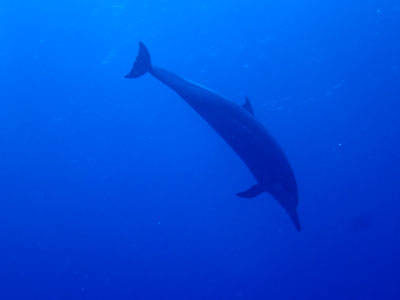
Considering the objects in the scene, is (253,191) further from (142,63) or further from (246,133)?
(142,63)

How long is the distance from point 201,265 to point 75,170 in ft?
29.0

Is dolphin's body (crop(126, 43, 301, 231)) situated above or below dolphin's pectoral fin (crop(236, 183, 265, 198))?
above

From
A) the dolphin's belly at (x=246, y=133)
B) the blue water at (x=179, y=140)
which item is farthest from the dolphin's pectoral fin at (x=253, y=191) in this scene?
the blue water at (x=179, y=140)

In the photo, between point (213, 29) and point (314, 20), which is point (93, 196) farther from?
point (314, 20)

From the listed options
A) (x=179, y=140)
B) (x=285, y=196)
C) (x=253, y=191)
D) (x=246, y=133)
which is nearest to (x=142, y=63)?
(x=246, y=133)

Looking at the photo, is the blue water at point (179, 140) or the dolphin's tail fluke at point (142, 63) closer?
the dolphin's tail fluke at point (142, 63)

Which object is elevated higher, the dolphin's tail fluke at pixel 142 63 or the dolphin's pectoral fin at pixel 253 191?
the dolphin's tail fluke at pixel 142 63

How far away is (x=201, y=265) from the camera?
2581 centimetres

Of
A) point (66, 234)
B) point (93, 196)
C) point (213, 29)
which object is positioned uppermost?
point (213, 29)

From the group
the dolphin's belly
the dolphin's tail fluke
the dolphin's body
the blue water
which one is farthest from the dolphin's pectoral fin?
the blue water

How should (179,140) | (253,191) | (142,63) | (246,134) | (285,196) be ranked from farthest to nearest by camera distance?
(179,140) < (142,63) < (285,196) < (253,191) < (246,134)

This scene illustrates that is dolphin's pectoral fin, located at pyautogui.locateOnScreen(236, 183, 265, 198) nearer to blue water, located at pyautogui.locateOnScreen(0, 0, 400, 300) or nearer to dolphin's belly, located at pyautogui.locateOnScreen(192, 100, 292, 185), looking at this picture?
dolphin's belly, located at pyautogui.locateOnScreen(192, 100, 292, 185)

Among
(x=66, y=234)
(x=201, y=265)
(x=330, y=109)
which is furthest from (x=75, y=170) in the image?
(x=330, y=109)

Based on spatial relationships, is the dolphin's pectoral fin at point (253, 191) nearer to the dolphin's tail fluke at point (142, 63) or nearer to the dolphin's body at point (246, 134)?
the dolphin's body at point (246, 134)
